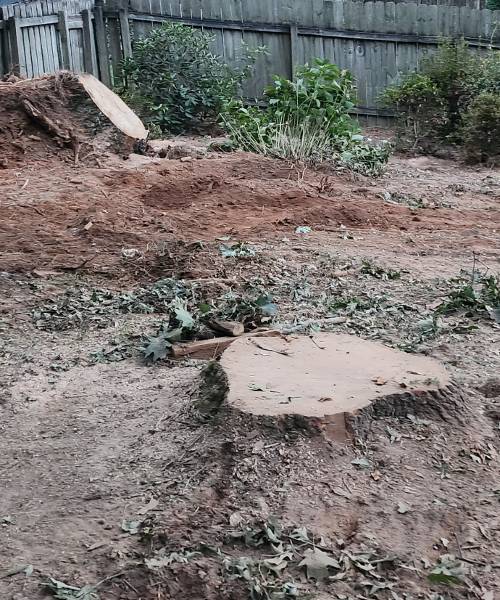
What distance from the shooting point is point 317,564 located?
2959 millimetres

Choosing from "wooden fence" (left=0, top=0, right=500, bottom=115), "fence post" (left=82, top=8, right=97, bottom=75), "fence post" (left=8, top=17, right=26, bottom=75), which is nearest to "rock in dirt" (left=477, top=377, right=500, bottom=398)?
"fence post" (left=8, top=17, right=26, bottom=75)

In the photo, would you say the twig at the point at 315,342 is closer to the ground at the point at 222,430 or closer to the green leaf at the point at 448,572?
the ground at the point at 222,430

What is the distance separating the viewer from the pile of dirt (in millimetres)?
9453

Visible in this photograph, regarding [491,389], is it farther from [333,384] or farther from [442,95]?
[442,95]

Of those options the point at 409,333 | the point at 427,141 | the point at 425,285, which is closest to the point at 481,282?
the point at 425,285

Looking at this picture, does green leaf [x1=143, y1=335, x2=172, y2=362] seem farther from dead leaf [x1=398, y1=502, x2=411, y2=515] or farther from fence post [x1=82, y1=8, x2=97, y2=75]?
fence post [x1=82, y1=8, x2=97, y2=75]

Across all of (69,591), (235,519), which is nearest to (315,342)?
(235,519)

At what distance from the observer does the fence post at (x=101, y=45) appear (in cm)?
1427

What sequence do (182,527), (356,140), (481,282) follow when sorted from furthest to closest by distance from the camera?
(356,140)
(481,282)
(182,527)

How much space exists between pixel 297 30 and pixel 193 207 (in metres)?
7.21

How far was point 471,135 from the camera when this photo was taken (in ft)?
37.5

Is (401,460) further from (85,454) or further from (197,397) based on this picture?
(85,454)

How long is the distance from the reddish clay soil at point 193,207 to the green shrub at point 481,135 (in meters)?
1.50

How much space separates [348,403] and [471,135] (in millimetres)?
8575
